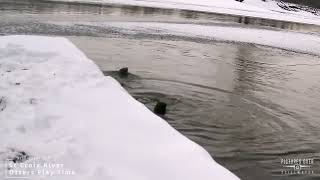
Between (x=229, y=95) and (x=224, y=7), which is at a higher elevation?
(x=224, y=7)

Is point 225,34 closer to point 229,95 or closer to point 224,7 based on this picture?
point 229,95

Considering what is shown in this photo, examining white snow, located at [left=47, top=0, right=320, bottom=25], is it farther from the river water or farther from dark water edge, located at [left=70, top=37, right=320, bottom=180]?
dark water edge, located at [left=70, top=37, right=320, bottom=180]

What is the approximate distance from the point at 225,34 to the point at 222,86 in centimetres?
1267

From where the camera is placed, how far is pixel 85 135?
18.8ft

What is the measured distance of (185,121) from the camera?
8.81 meters

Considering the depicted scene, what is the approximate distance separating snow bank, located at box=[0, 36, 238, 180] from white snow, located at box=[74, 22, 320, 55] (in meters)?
13.0

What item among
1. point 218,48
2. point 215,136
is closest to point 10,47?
point 215,136

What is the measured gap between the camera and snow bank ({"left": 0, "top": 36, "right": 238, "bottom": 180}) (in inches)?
193

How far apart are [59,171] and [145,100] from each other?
17.2 ft

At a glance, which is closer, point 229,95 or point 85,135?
point 85,135

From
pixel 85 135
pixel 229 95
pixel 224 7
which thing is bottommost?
pixel 229 95

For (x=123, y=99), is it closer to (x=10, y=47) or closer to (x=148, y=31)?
(x=10, y=47)

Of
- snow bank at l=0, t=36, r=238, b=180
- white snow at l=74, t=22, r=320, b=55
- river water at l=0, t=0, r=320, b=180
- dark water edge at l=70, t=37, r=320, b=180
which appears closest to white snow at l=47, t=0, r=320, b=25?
white snow at l=74, t=22, r=320, b=55

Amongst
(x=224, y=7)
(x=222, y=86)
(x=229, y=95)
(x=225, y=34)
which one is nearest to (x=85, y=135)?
(x=229, y=95)
